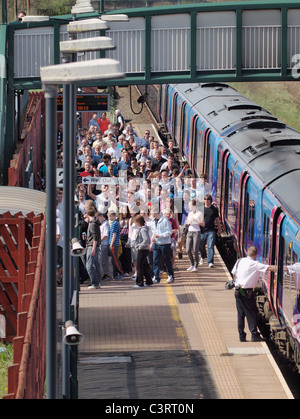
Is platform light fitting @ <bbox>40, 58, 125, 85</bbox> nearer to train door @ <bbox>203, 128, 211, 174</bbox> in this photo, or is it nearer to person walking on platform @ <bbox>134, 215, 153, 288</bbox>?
person walking on platform @ <bbox>134, 215, 153, 288</bbox>

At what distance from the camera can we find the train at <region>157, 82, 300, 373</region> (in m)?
16.1

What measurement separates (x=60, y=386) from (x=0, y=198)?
5.40m

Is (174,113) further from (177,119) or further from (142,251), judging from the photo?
(142,251)

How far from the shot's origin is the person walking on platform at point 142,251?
19.8 metres

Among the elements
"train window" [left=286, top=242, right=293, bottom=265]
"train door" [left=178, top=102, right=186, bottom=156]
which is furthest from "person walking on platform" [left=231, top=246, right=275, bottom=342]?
"train door" [left=178, top=102, right=186, bottom=156]

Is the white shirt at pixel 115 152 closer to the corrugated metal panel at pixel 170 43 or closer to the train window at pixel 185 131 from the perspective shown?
the corrugated metal panel at pixel 170 43

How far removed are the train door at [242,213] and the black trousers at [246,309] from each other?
3.70 metres

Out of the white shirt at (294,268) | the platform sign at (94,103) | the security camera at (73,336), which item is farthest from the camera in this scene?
the platform sign at (94,103)

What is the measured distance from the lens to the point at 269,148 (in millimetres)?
20938

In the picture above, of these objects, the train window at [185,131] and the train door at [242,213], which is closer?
the train door at [242,213]

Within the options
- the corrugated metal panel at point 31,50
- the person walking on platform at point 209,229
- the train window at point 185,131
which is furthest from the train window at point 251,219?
the train window at point 185,131

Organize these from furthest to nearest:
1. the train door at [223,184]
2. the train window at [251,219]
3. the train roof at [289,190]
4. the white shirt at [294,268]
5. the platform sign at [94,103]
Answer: the platform sign at [94,103], the train door at [223,184], the train window at [251,219], the train roof at [289,190], the white shirt at [294,268]
